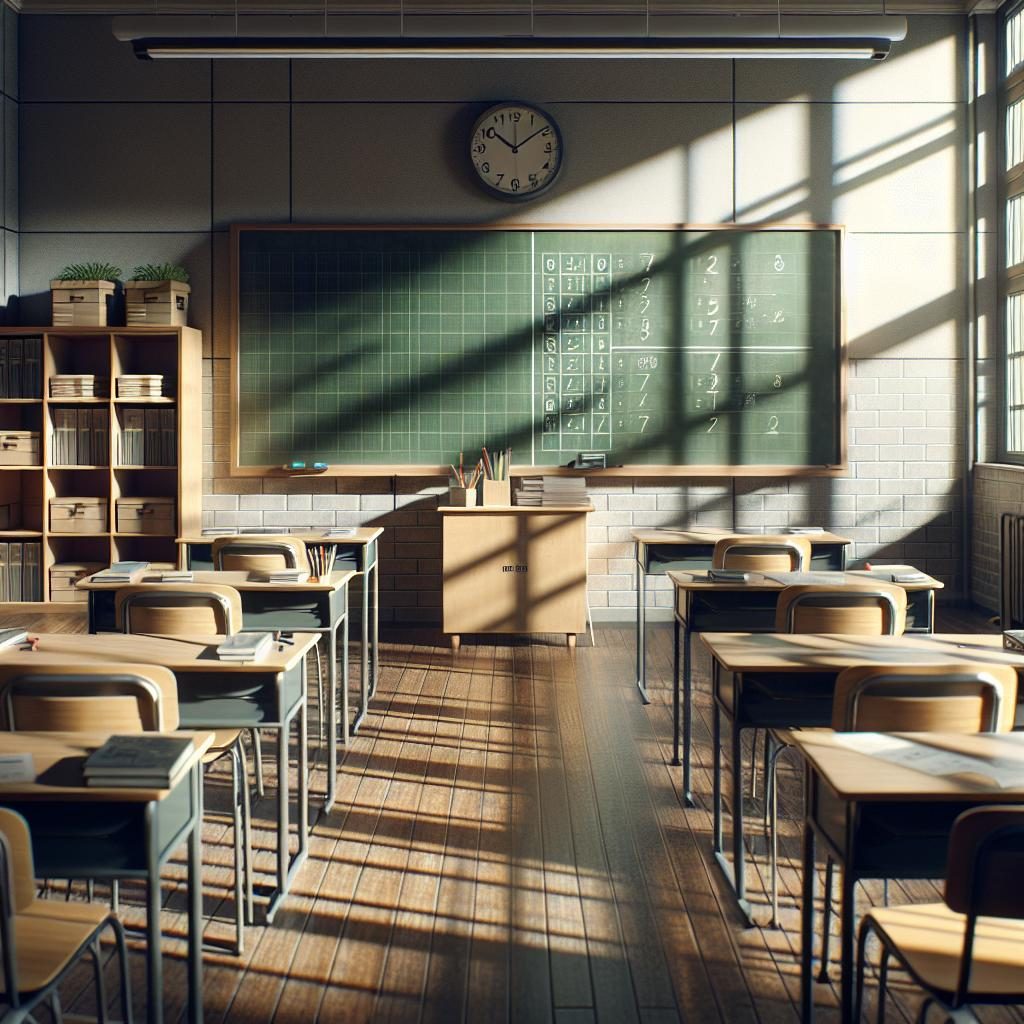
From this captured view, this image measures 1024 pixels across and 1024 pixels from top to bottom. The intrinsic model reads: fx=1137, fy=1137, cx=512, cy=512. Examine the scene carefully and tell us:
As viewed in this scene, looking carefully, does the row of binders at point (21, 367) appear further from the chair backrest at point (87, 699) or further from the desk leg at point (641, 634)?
the chair backrest at point (87, 699)

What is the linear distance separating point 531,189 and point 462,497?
206 centimetres

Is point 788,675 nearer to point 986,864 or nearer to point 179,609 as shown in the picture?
point 986,864

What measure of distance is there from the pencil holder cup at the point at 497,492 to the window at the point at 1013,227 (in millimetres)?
3202

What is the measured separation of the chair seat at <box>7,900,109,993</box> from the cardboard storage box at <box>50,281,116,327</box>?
5592 millimetres

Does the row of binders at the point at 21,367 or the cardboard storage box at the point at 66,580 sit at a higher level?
the row of binders at the point at 21,367

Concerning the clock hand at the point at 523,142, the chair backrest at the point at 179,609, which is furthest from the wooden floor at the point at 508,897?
the clock hand at the point at 523,142

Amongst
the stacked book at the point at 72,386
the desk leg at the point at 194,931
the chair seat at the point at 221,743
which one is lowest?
the desk leg at the point at 194,931

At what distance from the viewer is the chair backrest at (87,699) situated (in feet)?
8.38

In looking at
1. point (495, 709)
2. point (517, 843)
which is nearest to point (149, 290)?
point (495, 709)

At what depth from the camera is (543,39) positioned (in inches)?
214

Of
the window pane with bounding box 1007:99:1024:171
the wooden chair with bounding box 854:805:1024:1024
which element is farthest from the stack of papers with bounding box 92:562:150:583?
the window pane with bounding box 1007:99:1024:171

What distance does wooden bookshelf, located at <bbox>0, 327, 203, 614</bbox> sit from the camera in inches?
277

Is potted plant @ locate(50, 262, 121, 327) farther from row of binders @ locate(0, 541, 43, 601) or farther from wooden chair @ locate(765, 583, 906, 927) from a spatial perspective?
wooden chair @ locate(765, 583, 906, 927)

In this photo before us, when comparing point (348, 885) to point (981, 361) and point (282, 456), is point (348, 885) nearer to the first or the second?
point (282, 456)
